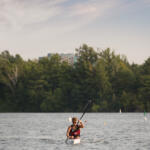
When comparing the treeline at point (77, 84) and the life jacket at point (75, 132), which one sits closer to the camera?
the life jacket at point (75, 132)

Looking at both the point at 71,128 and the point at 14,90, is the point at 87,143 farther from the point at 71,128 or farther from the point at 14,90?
the point at 14,90

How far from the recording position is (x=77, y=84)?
124m

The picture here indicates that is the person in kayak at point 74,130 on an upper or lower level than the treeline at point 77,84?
lower

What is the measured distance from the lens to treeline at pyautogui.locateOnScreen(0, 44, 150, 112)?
382 ft

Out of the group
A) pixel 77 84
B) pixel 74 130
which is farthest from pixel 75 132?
pixel 77 84

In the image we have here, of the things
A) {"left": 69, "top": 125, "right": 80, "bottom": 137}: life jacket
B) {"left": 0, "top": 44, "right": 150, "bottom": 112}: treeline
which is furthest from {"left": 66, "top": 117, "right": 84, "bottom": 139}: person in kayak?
{"left": 0, "top": 44, "right": 150, "bottom": 112}: treeline

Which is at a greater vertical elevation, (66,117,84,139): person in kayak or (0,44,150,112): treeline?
(0,44,150,112): treeline

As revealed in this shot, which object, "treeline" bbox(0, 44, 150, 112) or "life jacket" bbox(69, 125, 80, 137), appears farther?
"treeline" bbox(0, 44, 150, 112)

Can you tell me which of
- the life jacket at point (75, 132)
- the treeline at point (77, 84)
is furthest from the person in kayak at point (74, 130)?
the treeline at point (77, 84)

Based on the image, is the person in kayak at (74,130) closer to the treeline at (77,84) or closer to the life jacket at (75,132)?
the life jacket at (75,132)

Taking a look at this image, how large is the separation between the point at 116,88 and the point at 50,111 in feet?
73.3

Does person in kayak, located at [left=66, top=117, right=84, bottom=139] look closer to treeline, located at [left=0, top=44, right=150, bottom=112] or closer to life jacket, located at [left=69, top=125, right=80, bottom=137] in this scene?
life jacket, located at [left=69, top=125, right=80, bottom=137]

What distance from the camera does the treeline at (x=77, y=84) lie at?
11638 centimetres

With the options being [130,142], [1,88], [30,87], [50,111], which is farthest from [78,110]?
[130,142]
